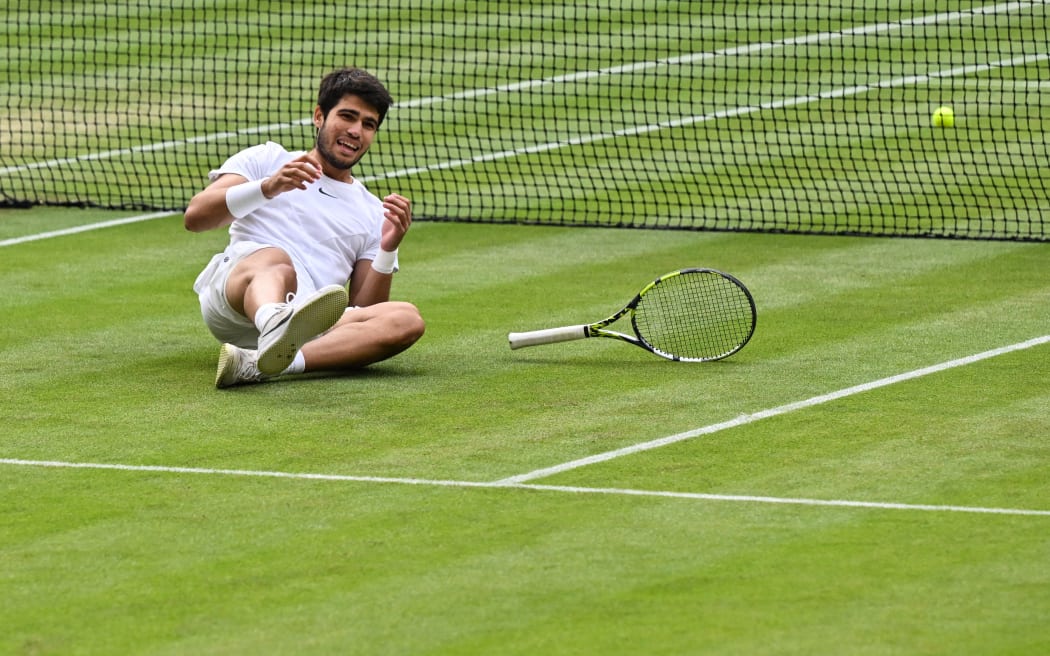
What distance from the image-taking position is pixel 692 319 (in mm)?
10312

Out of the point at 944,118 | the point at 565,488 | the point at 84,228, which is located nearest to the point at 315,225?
the point at 565,488

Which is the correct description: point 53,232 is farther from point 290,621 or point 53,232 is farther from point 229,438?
point 290,621

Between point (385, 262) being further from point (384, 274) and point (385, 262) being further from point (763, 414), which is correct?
point (763, 414)

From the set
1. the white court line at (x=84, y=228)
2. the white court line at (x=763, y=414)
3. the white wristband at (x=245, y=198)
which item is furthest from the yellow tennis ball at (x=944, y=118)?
the white wristband at (x=245, y=198)

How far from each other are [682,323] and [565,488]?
2.93 m

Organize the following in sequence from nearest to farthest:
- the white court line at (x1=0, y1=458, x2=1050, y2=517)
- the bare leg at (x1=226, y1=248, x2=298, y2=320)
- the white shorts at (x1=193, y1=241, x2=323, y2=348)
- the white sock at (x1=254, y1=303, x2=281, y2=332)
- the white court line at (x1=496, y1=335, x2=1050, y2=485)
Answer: the white court line at (x1=0, y1=458, x2=1050, y2=517), the white court line at (x1=496, y1=335, x2=1050, y2=485), the white sock at (x1=254, y1=303, x2=281, y2=332), the bare leg at (x1=226, y1=248, x2=298, y2=320), the white shorts at (x1=193, y1=241, x2=323, y2=348)

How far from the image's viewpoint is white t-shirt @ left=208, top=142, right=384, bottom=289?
391 inches

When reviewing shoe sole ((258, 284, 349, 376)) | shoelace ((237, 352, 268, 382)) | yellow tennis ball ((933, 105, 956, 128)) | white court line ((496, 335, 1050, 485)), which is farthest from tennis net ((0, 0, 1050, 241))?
shoe sole ((258, 284, 349, 376))

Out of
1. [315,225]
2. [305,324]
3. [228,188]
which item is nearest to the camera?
[305,324]

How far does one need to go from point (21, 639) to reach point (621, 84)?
1621cm

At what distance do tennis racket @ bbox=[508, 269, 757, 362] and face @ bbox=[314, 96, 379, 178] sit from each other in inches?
45.7

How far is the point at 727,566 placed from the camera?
6.58 metres

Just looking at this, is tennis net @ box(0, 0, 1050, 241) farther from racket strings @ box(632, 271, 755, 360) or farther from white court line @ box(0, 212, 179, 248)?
racket strings @ box(632, 271, 755, 360)

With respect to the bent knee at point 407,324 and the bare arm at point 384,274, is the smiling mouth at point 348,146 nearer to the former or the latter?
the bare arm at point 384,274
